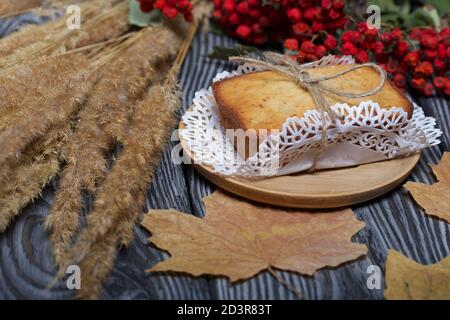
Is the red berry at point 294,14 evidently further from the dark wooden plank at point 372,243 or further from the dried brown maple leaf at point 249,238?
the dried brown maple leaf at point 249,238

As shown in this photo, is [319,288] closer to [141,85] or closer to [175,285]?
[175,285]

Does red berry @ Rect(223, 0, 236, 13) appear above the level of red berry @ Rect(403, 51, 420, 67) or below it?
above

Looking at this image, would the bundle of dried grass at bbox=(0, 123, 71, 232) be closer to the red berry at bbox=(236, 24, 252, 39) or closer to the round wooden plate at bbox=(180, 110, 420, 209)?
the round wooden plate at bbox=(180, 110, 420, 209)

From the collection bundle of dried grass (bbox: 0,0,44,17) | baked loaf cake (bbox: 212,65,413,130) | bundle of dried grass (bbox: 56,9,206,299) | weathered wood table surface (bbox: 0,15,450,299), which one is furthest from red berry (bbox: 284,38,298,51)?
bundle of dried grass (bbox: 0,0,44,17)

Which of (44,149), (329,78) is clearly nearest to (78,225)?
(44,149)

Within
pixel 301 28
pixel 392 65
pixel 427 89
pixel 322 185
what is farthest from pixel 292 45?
pixel 322 185

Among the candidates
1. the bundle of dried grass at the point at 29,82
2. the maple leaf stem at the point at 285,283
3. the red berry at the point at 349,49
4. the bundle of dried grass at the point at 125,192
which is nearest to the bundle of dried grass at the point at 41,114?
the bundle of dried grass at the point at 29,82

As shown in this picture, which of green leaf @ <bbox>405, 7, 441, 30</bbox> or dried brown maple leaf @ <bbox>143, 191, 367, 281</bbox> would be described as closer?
dried brown maple leaf @ <bbox>143, 191, 367, 281</bbox>
